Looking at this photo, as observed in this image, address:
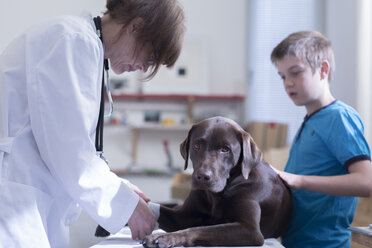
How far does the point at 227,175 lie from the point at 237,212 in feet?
0.35

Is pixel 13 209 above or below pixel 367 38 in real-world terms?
below

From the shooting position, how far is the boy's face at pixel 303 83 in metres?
1.48

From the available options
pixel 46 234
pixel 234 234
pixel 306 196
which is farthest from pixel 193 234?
pixel 306 196

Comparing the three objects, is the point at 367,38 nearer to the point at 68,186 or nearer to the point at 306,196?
→ the point at 306,196

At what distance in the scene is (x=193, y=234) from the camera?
944mm

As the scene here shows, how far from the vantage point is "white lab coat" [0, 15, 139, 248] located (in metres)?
0.91

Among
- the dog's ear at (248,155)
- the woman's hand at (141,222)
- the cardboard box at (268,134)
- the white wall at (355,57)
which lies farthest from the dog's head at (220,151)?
the cardboard box at (268,134)

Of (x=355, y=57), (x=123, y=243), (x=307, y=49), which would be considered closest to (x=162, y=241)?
(x=123, y=243)

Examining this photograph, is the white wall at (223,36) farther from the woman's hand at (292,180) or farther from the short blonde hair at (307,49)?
the woman's hand at (292,180)

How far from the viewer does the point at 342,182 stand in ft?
3.99

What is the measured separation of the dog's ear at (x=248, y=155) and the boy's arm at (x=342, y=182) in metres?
0.16

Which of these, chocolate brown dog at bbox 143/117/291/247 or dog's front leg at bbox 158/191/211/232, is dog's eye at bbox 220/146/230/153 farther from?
dog's front leg at bbox 158/191/211/232

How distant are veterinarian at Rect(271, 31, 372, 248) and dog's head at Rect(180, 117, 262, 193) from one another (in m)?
0.20

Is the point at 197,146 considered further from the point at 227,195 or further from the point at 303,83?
the point at 303,83
